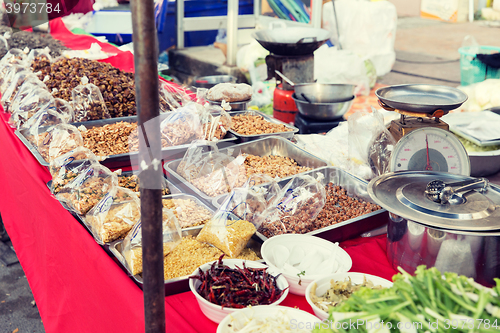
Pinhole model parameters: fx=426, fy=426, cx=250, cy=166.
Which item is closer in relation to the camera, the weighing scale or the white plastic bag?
the weighing scale

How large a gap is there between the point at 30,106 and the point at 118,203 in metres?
1.19

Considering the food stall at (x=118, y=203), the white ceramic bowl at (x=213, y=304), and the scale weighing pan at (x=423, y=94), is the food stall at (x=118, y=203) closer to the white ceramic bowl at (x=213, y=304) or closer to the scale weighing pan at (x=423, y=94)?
the white ceramic bowl at (x=213, y=304)

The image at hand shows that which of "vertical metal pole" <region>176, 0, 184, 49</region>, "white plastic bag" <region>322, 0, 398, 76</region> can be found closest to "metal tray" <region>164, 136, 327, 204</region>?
"vertical metal pole" <region>176, 0, 184, 49</region>

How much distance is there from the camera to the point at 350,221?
139 cm

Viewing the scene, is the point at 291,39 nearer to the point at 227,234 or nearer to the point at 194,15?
the point at 227,234

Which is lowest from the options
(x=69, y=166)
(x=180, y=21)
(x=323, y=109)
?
(x=69, y=166)

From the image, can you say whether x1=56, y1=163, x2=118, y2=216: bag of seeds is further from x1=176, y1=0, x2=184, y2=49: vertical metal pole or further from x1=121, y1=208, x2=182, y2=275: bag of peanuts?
x1=176, y1=0, x2=184, y2=49: vertical metal pole

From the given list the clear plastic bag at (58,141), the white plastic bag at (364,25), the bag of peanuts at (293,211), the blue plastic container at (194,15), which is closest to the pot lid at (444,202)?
the bag of peanuts at (293,211)

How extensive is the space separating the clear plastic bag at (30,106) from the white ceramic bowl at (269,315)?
5.69 feet

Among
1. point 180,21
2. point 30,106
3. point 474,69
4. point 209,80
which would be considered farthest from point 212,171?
point 180,21

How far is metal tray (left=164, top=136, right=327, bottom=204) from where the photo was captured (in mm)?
1835

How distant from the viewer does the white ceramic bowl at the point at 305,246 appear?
1.08 m

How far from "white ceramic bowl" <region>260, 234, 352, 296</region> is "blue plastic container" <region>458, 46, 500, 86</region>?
13.7 ft

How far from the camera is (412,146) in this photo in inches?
54.5
